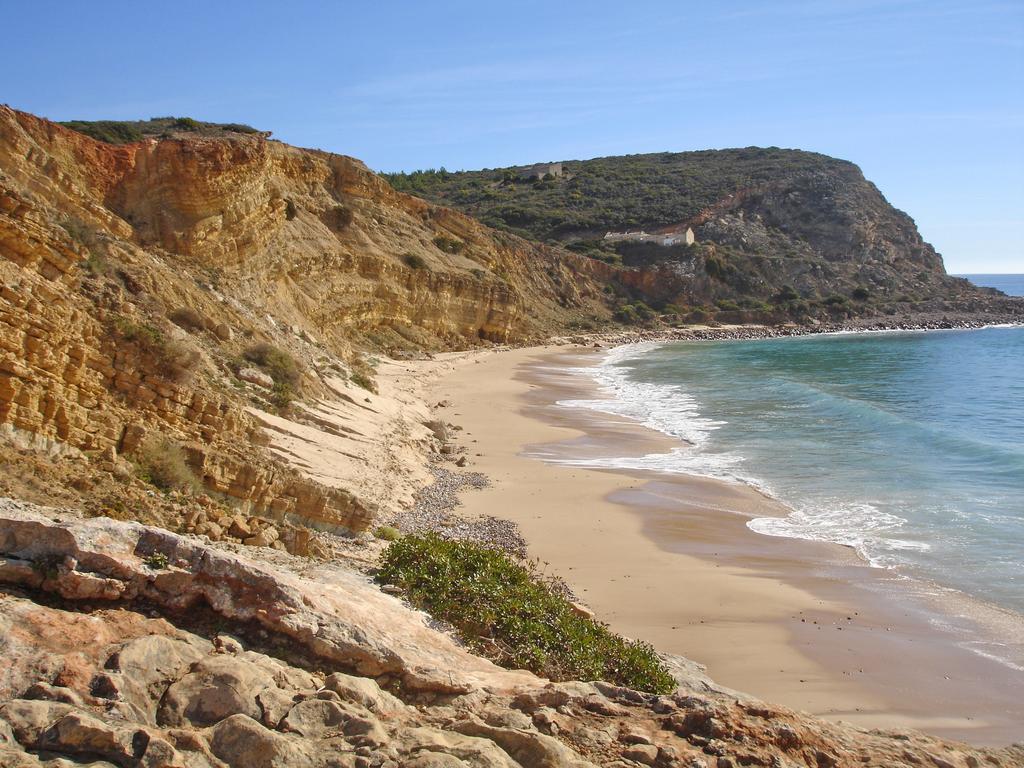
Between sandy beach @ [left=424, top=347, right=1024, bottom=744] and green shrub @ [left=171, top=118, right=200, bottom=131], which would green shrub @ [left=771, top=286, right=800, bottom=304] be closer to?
green shrub @ [left=171, top=118, right=200, bottom=131]

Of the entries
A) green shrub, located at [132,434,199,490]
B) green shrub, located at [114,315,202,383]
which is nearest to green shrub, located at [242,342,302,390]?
green shrub, located at [114,315,202,383]

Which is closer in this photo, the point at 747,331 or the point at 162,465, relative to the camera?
the point at 162,465

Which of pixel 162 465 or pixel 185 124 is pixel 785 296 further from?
pixel 162 465

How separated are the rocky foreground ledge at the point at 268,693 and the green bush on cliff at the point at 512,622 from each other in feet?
2.00

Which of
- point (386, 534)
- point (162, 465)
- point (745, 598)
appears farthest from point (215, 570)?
point (745, 598)

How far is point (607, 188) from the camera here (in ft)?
327

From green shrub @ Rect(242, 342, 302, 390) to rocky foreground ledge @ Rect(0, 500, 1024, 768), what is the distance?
27.1 ft

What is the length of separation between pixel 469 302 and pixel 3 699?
41.3 meters

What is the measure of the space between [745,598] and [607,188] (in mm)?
94019

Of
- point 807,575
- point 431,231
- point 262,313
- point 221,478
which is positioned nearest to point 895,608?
point 807,575

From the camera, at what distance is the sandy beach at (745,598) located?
24.7 ft

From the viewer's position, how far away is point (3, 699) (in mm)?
3492

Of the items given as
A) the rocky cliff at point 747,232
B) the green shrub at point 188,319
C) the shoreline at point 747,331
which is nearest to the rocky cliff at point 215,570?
the green shrub at point 188,319

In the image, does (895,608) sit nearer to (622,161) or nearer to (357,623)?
(357,623)
